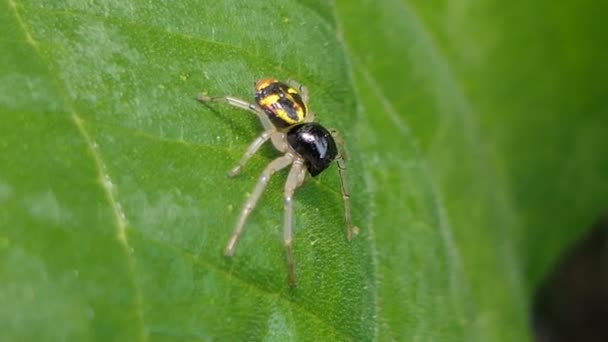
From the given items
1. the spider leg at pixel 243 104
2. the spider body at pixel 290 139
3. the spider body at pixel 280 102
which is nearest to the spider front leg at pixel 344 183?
the spider body at pixel 290 139

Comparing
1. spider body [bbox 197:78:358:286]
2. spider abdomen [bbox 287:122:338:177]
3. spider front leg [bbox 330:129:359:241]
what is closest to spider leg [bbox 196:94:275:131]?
spider body [bbox 197:78:358:286]

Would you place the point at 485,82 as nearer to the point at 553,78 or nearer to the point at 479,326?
the point at 553,78

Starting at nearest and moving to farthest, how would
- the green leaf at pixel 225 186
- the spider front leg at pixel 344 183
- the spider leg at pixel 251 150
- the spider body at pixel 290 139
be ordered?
the green leaf at pixel 225 186 → the spider leg at pixel 251 150 → the spider body at pixel 290 139 → the spider front leg at pixel 344 183

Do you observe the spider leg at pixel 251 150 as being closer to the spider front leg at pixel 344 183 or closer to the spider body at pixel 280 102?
the spider body at pixel 280 102

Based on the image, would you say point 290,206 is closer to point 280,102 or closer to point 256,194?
point 256,194

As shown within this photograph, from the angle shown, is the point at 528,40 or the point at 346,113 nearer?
the point at 346,113

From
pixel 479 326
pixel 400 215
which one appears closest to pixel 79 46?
pixel 400 215

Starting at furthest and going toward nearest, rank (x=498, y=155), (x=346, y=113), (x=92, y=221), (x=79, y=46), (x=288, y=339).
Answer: (x=498, y=155) → (x=346, y=113) → (x=288, y=339) → (x=79, y=46) → (x=92, y=221)
